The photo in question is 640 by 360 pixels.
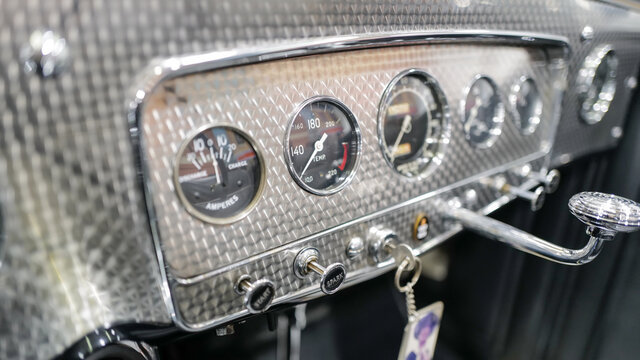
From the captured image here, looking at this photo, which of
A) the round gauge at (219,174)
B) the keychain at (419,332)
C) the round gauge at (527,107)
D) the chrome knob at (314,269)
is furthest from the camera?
the round gauge at (527,107)

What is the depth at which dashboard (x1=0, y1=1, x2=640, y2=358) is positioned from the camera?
0.50 meters

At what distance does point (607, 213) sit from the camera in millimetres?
707

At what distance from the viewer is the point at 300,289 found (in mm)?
784

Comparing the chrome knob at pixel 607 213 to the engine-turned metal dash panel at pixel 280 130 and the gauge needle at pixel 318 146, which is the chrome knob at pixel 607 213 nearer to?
the engine-turned metal dash panel at pixel 280 130

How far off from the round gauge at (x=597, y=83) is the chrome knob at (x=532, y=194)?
42 cm

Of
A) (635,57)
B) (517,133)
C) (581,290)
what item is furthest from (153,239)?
(635,57)

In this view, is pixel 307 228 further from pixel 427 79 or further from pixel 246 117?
pixel 427 79

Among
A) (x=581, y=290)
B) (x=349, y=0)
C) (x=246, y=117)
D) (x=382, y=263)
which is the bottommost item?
(x=581, y=290)

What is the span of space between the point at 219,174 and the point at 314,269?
0.24 meters

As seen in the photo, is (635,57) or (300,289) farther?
(635,57)

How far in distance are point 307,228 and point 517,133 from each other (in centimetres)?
75

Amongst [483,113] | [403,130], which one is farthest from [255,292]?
[483,113]

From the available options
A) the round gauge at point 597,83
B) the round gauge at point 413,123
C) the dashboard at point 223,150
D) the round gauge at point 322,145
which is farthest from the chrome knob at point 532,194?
the round gauge at point 322,145

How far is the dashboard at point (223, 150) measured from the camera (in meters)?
0.50
